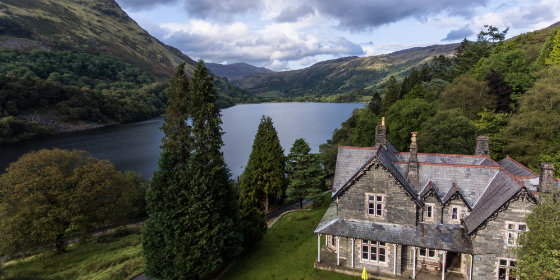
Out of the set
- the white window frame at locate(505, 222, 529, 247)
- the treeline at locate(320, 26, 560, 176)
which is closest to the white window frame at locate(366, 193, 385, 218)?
the white window frame at locate(505, 222, 529, 247)

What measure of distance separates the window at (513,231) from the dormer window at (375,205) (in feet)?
Answer: 25.3

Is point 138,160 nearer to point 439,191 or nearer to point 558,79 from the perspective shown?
point 439,191

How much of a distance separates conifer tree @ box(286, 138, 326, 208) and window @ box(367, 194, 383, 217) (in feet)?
52.9

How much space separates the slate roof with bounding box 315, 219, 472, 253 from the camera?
63.2ft

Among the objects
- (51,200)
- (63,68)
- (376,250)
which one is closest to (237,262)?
(376,250)

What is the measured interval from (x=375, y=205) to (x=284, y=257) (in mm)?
9392

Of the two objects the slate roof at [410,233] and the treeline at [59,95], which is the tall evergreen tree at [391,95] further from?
the slate roof at [410,233]

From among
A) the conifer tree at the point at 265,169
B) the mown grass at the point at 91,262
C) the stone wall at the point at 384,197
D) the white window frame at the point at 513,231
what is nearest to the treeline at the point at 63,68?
the mown grass at the point at 91,262

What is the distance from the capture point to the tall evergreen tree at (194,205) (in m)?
20.0

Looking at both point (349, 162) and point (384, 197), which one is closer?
point (384, 197)

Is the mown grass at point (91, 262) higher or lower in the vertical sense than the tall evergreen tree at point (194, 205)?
lower

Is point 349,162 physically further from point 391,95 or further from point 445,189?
point 391,95

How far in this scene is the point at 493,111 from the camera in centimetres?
4062

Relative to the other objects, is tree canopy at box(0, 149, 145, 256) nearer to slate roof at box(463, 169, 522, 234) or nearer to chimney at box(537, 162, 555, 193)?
slate roof at box(463, 169, 522, 234)
